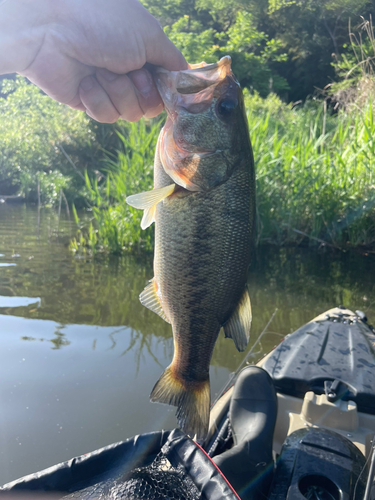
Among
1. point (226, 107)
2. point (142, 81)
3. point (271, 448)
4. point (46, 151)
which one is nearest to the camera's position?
point (226, 107)

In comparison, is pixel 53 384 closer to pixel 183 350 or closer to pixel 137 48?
pixel 183 350

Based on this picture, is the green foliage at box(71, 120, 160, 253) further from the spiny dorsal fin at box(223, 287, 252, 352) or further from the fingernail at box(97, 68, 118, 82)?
the spiny dorsal fin at box(223, 287, 252, 352)

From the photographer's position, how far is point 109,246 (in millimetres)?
6805

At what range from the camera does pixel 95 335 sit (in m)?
4.26

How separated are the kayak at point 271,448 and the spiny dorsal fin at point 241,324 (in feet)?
1.60

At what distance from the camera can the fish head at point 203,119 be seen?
1645 millimetres

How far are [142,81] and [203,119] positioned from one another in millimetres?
420

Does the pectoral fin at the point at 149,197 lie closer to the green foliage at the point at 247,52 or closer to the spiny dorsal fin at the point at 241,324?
the spiny dorsal fin at the point at 241,324

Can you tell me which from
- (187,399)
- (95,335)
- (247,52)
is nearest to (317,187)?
(95,335)

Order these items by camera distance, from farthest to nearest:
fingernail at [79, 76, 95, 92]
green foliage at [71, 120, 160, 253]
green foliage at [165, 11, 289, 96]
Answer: green foliage at [165, 11, 289, 96] → green foliage at [71, 120, 160, 253] → fingernail at [79, 76, 95, 92]

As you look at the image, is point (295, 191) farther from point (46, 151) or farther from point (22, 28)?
point (46, 151)

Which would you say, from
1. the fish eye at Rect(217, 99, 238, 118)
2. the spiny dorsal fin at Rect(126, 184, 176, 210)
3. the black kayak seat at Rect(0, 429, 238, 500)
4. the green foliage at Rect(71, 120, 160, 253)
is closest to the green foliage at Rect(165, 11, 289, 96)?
the green foliage at Rect(71, 120, 160, 253)

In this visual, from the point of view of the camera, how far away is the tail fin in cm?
164

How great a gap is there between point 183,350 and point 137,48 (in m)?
1.24
